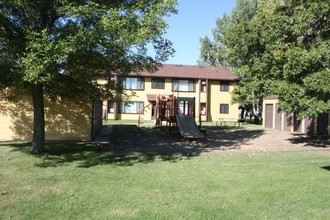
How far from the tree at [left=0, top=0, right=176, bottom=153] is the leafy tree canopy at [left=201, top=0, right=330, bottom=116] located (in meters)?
6.09

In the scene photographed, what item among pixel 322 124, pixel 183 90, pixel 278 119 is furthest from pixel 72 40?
pixel 183 90

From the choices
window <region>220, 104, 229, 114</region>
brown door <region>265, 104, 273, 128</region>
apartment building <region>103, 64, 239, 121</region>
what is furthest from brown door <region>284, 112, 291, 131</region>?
window <region>220, 104, 229, 114</region>

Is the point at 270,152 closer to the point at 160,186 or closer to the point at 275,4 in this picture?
the point at 275,4

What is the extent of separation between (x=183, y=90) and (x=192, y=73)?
2.52 m

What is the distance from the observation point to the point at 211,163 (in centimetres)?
1288

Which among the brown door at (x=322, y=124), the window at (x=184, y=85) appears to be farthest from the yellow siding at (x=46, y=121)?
the window at (x=184, y=85)

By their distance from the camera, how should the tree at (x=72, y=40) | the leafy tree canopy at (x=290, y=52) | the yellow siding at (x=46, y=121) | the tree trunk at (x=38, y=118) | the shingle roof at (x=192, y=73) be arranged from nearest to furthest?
the tree at (x=72, y=40) → the tree trunk at (x=38, y=118) → the leafy tree canopy at (x=290, y=52) → the yellow siding at (x=46, y=121) → the shingle roof at (x=192, y=73)

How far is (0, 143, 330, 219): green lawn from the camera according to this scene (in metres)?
6.99

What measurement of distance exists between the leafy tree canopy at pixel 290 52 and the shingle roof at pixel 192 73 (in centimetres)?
2605

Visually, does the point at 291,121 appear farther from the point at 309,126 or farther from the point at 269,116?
the point at 269,116

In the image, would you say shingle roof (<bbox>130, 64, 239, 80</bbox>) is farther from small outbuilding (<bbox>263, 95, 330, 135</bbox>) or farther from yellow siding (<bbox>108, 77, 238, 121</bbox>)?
small outbuilding (<bbox>263, 95, 330, 135</bbox>)

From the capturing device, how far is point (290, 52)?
16.3 metres

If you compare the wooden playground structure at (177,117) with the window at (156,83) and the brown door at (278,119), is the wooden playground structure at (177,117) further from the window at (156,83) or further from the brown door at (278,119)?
the window at (156,83)

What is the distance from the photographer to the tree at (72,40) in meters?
10.9
